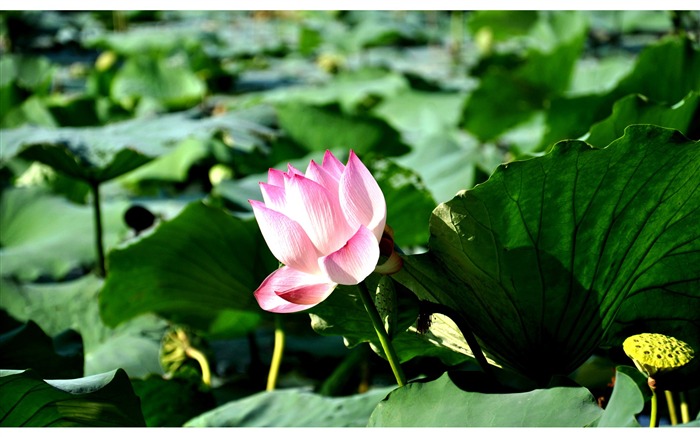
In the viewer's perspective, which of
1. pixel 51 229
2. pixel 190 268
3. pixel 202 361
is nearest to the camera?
pixel 190 268

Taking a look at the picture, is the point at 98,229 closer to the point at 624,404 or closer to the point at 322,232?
the point at 322,232

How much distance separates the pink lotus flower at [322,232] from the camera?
631 mm

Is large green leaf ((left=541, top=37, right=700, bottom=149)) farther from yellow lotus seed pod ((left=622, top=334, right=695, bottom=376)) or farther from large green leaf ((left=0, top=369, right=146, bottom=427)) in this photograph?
large green leaf ((left=0, top=369, right=146, bottom=427))

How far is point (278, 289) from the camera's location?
662mm

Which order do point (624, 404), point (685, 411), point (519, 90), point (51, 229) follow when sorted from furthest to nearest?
1. point (519, 90)
2. point (51, 229)
3. point (685, 411)
4. point (624, 404)

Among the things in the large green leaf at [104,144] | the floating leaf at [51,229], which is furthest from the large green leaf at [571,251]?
the floating leaf at [51,229]

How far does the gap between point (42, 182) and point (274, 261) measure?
91 centimetres

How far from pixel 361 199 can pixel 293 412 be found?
44 centimetres

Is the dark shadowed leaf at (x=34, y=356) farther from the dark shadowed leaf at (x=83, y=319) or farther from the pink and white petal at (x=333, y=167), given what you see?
the pink and white petal at (x=333, y=167)

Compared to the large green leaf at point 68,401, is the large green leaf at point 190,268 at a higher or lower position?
lower

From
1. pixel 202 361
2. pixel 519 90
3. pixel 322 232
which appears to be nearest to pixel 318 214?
pixel 322 232

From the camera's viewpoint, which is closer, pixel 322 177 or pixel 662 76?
pixel 322 177

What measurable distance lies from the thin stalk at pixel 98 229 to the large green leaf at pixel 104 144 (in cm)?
2
